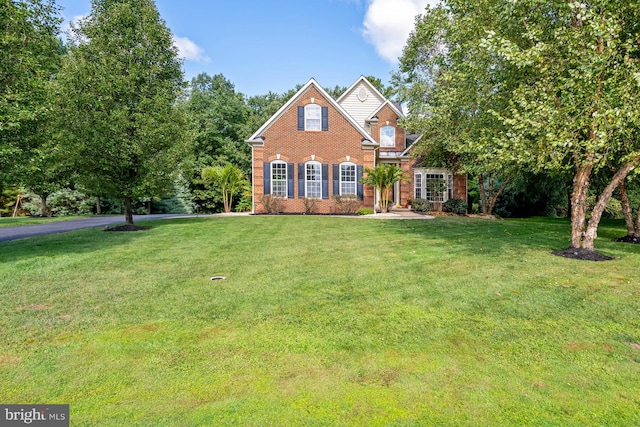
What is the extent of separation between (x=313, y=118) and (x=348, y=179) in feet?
13.1

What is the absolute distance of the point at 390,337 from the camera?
354cm

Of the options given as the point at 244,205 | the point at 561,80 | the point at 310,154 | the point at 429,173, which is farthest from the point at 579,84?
the point at 244,205

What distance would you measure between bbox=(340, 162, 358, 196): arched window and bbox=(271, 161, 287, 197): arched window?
326 cm

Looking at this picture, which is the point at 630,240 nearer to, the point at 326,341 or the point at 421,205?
the point at 326,341

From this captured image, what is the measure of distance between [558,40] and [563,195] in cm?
1913

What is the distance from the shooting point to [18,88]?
7875 millimetres

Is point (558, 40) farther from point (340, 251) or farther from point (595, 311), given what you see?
point (340, 251)

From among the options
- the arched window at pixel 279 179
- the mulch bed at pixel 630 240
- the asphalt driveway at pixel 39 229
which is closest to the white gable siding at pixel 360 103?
the arched window at pixel 279 179

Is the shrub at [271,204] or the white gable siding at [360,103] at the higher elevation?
the white gable siding at [360,103]

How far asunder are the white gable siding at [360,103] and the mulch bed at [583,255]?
19521 millimetres

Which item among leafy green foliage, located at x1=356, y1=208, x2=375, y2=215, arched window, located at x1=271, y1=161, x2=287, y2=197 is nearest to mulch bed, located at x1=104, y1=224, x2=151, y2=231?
arched window, located at x1=271, y1=161, x2=287, y2=197

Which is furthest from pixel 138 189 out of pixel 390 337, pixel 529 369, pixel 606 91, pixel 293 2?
pixel 606 91

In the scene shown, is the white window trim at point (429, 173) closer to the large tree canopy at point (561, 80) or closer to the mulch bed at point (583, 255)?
the large tree canopy at point (561, 80)

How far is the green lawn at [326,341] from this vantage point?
8.02ft
